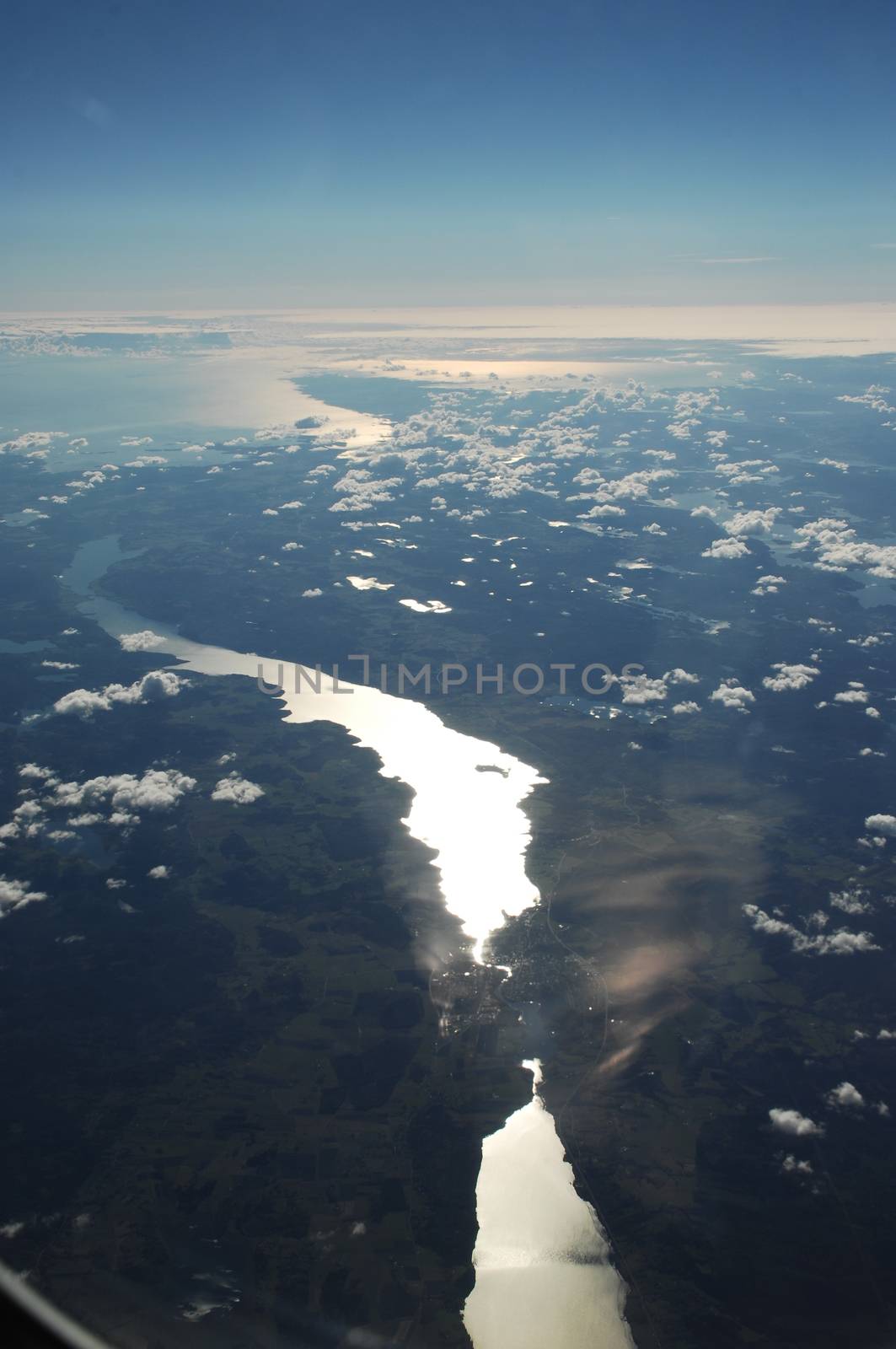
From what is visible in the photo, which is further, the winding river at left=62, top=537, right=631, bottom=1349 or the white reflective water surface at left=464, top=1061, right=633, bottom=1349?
the winding river at left=62, top=537, right=631, bottom=1349

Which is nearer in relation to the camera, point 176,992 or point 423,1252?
point 423,1252

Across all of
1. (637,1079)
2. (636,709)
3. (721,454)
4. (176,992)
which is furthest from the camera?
(721,454)

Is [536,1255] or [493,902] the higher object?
[493,902]

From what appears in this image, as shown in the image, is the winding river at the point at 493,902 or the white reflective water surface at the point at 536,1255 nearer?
the white reflective water surface at the point at 536,1255

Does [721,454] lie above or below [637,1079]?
above

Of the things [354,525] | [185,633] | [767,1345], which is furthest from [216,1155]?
[354,525]

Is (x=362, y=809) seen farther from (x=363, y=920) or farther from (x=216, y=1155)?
(x=216, y=1155)

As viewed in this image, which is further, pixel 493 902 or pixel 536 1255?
pixel 493 902

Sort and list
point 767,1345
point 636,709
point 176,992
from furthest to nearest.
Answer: point 636,709 → point 176,992 → point 767,1345
